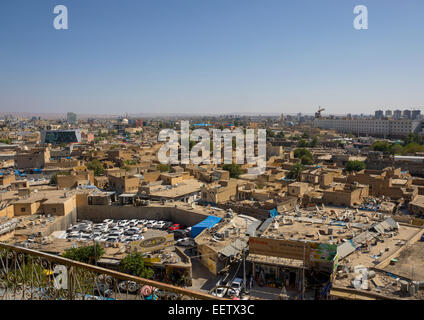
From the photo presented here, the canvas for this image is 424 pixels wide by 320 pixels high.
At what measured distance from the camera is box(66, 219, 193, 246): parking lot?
38.1ft

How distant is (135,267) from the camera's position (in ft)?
28.7

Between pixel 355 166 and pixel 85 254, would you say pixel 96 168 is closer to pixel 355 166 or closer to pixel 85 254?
pixel 85 254

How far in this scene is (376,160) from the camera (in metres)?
23.2

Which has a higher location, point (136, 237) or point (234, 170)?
point (234, 170)

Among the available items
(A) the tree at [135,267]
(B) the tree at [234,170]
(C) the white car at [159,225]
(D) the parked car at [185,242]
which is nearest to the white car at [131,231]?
(C) the white car at [159,225]

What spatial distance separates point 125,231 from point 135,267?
384 centimetres

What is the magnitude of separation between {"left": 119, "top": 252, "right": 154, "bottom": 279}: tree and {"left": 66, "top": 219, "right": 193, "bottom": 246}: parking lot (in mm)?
2322

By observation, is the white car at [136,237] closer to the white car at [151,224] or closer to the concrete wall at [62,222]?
the white car at [151,224]

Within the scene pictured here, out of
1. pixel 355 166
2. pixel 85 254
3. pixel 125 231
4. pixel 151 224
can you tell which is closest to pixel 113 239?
pixel 125 231

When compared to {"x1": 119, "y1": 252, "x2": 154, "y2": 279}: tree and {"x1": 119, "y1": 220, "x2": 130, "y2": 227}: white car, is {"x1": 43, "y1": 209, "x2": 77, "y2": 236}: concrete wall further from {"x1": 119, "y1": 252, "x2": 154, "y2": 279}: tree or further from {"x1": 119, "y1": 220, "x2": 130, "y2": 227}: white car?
{"x1": 119, "y1": 252, "x2": 154, "y2": 279}: tree

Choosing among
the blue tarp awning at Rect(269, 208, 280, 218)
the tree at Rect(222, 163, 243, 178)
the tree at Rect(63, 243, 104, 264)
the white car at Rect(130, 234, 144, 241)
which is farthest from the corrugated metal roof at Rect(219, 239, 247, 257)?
the tree at Rect(222, 163, 243, 178)

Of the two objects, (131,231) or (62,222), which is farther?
(62,222)

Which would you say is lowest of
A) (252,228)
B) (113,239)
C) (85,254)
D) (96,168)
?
(113,239)
